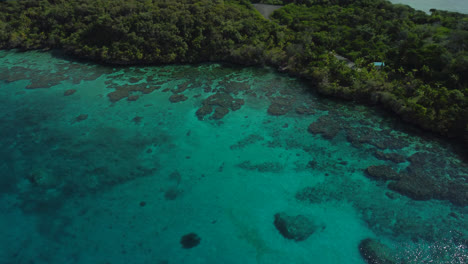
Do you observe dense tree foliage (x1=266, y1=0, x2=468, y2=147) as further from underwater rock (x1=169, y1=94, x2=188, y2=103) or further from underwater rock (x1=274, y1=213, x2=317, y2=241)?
underwater rock (x1=274, y1=213, x2=317, y2=241)

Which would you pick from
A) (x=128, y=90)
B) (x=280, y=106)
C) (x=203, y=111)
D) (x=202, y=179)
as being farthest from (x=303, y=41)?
(x=202, y=179)

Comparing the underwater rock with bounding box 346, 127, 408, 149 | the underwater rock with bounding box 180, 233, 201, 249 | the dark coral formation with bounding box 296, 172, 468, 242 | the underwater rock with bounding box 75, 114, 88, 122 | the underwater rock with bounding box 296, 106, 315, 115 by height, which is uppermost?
the underwater rock with bounding box 346, 127, 408, 149

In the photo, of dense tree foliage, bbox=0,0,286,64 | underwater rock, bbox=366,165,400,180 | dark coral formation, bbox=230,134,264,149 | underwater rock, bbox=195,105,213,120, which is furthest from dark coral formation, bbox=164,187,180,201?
dense tree foliage, bbox=0,0,286,64

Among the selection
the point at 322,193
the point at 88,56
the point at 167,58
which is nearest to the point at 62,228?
the point at 322,193

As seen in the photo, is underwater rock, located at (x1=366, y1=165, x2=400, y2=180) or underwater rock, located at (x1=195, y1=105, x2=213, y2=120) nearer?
underwater rock, located at (x1=366, y1=165, x2=400, y2=180)

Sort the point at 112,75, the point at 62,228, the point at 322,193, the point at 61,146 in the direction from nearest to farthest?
the point at 62,228 → the point at 322,193 → the point at 61,146 → the point at 112,75

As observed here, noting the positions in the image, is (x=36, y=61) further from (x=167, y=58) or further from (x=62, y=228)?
(x=62, y=228)
